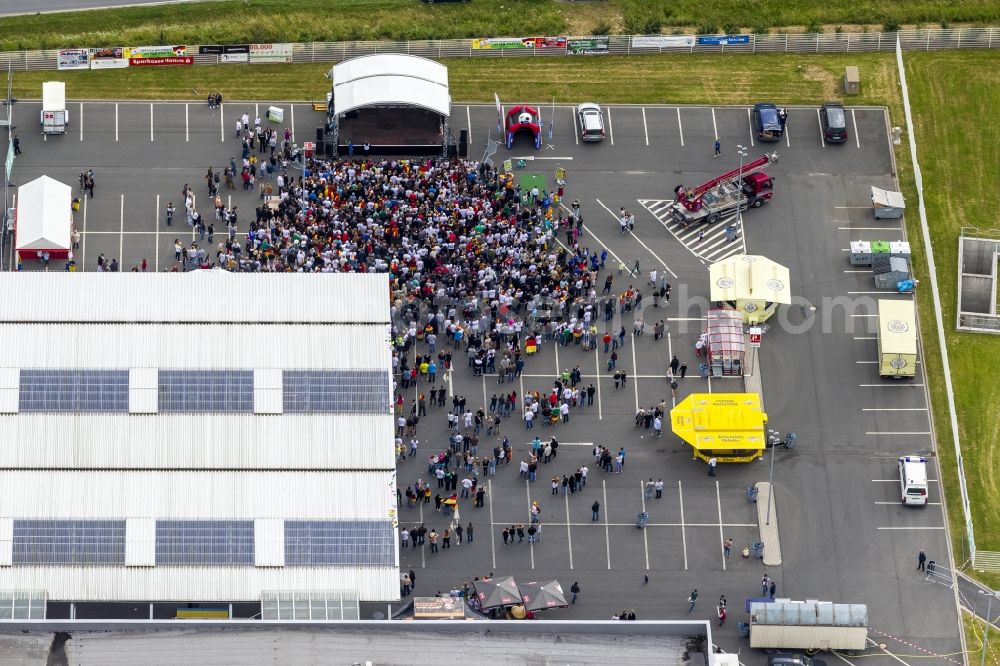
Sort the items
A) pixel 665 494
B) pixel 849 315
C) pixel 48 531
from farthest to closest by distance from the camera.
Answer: pixel 849 315, pixel 665 494, pixel 48 531

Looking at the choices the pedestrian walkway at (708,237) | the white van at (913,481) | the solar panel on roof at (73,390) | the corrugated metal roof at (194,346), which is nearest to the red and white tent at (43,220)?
the corrugated metal roof at (194,346)

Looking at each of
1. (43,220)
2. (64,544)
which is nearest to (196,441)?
(64,544)

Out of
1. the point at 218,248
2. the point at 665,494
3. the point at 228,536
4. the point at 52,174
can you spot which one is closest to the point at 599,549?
the point at 665,494

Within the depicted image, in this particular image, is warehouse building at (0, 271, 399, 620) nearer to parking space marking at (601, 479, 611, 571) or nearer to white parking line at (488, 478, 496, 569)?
white parking line at (488, 478, 496, 569)

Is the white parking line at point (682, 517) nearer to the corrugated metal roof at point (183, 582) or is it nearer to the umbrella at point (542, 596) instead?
the umbrella at point (542, 596)

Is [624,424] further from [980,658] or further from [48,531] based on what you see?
[48,531]

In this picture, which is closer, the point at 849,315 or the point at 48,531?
the point at 48,531

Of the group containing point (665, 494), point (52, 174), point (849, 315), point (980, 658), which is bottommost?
point (980, 658)

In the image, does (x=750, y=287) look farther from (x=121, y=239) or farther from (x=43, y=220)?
(x=43, y=220)
